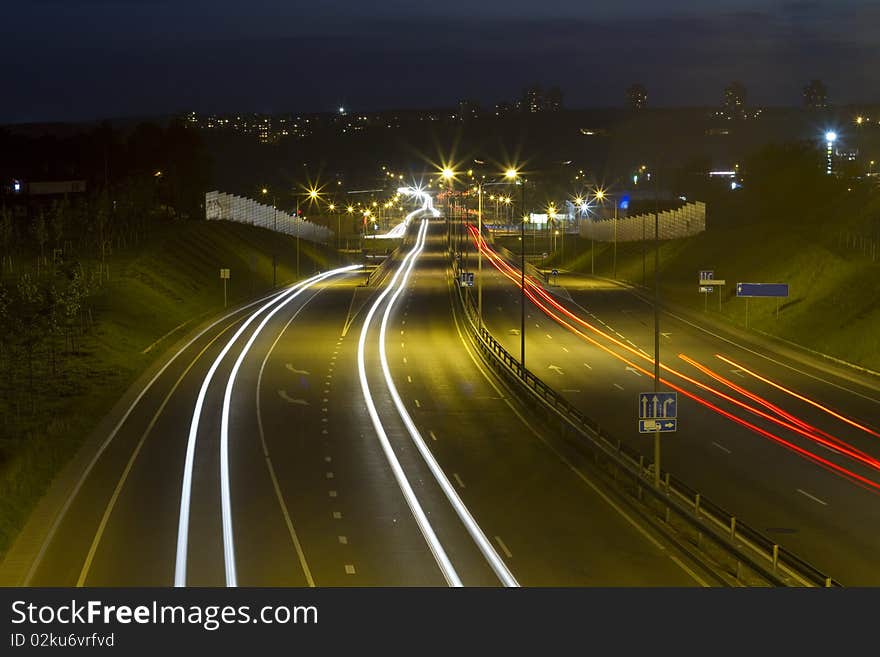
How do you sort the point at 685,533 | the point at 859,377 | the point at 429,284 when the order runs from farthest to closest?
the point at 429,284, the point at 859,377, the point at 685,533

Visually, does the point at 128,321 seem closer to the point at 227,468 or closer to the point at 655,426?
the point at 227,468

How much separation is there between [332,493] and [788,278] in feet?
211

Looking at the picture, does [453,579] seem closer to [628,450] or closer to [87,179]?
[628,450]

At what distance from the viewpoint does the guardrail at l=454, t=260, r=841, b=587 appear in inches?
1013

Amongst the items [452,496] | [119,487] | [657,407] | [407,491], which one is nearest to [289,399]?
[119,487]

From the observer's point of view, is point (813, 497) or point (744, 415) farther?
point (744, 415)

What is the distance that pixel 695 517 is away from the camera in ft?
97.5

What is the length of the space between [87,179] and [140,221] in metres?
53.3

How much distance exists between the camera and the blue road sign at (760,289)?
8038 cm

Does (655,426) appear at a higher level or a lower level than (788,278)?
lower

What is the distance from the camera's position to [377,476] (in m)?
39.2

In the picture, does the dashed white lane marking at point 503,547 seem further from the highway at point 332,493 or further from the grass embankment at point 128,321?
the grass embankment at point 128,321

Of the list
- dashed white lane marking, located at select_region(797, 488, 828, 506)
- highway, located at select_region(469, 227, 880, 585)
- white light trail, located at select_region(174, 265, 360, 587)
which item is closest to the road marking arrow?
white light trail, located at select_region(174, 265, 360, 587)

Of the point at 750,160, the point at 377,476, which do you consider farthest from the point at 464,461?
the point at 750,160
